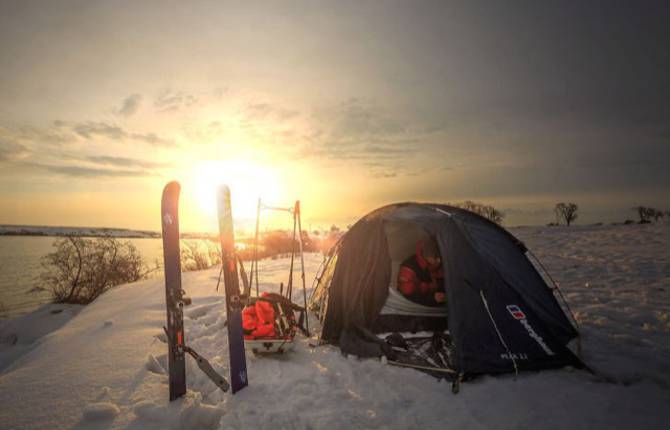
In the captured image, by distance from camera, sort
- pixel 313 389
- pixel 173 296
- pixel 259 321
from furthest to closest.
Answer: pixel 259 321
pixel 313 389
pixel 173 296

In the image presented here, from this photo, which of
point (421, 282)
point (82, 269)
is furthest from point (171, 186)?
point (82, 269)

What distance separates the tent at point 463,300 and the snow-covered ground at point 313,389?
285 mm

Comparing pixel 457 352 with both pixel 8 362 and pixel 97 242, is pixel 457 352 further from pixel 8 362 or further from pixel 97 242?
pixel 97 242

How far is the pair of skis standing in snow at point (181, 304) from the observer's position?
3291 mm

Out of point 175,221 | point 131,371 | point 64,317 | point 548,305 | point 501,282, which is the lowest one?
point 64,317

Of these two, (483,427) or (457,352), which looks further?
(457,352)

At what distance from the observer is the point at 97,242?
1102cm

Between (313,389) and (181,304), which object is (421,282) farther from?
(181,304)

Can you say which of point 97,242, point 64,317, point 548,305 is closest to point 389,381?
point 548,305

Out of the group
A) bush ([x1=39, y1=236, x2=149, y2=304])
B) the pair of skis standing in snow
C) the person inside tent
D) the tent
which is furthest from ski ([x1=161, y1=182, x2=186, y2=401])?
bush ([x1=39, y1=236, x2=149, y2=304])

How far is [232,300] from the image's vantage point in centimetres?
359

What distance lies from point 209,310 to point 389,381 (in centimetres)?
493

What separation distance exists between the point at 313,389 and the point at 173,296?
205cm

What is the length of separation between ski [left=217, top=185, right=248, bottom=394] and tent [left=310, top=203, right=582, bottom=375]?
1.71 metres
